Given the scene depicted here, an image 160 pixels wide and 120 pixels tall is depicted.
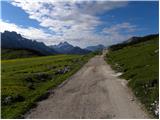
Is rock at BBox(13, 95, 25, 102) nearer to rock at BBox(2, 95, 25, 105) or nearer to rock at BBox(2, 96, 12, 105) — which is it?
rock at BBox(2, 95, 25, 105)

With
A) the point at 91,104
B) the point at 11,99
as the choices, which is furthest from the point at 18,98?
the point at 91,104

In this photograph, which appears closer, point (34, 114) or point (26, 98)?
point (34, 114)

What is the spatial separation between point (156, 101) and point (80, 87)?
40.5 feet

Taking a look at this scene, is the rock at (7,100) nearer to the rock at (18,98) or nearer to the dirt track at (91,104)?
the rock at (18,98)

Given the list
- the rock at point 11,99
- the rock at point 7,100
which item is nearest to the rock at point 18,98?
the rock at point 11,99

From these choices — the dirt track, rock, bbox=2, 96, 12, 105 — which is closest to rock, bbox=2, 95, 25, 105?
rock, bbox=2, 96, 12, 105

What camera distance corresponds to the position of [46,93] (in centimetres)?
3184

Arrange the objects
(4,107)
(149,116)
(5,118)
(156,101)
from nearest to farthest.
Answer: (149,116) → (5,118) → (156,101) → (4,107)

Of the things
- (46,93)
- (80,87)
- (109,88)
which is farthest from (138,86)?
(46,93)

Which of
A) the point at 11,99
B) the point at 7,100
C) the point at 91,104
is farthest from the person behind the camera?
the point at 11,99

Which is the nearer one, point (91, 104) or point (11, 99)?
point (91, 104)

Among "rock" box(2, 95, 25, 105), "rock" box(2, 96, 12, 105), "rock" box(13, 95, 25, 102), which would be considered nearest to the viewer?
"rock" box(2, 96, 12, 105)

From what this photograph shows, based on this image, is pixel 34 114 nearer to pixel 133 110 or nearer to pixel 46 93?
pixel 133 110

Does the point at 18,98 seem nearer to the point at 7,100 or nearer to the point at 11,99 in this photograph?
the point at 11,99
